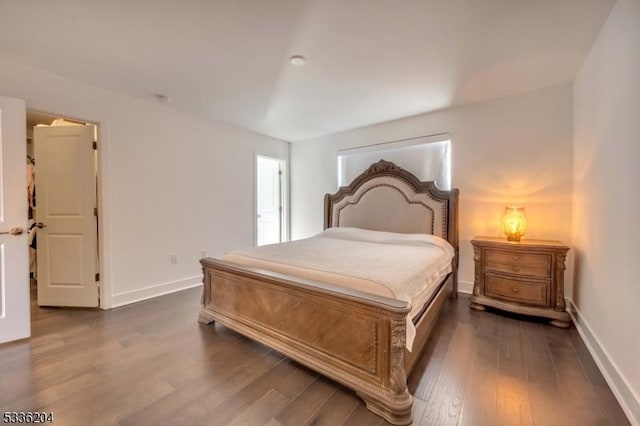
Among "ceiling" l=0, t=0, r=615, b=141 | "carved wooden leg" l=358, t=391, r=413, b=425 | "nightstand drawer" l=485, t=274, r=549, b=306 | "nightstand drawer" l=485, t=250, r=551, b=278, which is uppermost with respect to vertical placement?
"ceiling" l=0, t=0, r=615, b=141

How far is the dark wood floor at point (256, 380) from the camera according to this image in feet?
4.80

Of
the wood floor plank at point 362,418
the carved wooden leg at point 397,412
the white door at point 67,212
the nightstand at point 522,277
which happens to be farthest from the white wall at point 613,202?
the white door at point 67,212

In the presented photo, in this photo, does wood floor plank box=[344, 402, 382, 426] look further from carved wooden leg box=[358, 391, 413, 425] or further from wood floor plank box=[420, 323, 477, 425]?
wood floor plank box=[420, 323, 477, 425]

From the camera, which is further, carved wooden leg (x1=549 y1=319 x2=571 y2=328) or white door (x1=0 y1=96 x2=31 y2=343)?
carved wooden leg (x1=549 y1=319 x2=571 y2=328)

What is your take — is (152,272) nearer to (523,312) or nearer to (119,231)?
(119,231)

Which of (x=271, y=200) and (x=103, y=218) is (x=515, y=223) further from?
(x=103, y=218)

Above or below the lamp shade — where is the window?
above

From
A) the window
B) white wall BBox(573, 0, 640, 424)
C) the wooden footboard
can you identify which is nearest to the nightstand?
white wall BBox(573, 0, 640, 424)

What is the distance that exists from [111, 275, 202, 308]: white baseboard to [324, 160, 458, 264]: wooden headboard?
2.16 m

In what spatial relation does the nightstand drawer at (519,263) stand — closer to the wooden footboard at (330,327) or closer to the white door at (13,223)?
the wooden footboard at (330,327)

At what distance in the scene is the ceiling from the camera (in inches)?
68.4

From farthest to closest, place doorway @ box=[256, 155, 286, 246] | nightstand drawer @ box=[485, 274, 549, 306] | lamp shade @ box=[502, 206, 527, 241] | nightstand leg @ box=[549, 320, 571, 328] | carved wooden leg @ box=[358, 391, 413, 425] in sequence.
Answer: doorway @ box=[256, 155, 286, 246], lamp shade @ box=[502, 206, 527, 241], nightstand drawer @ box=[485, 274, 549, 306], nightstand leg @ box=[549, 320, 571, 328], carved wooden leg @ box=[358, 391, 413, 425]

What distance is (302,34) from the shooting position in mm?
1986

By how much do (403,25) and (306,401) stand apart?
2.49 metres
